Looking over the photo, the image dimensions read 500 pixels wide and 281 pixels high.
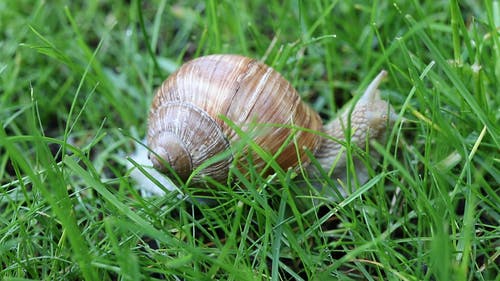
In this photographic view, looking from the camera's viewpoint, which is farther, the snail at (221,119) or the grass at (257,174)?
the snail at (221,119)

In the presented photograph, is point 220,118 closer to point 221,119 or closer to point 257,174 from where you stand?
point 221,119

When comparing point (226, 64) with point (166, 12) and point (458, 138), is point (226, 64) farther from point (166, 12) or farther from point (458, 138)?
point (166, 12)

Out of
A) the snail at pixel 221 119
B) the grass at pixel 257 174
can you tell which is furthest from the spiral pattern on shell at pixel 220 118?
the grass at pixel 257 174

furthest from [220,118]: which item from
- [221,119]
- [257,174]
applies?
[257,174]

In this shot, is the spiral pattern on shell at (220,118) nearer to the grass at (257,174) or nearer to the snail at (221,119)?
the snail at (221,119)

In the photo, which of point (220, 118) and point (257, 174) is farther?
point (220, 118)

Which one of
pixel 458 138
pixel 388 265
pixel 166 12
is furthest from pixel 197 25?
pixel 388 265
